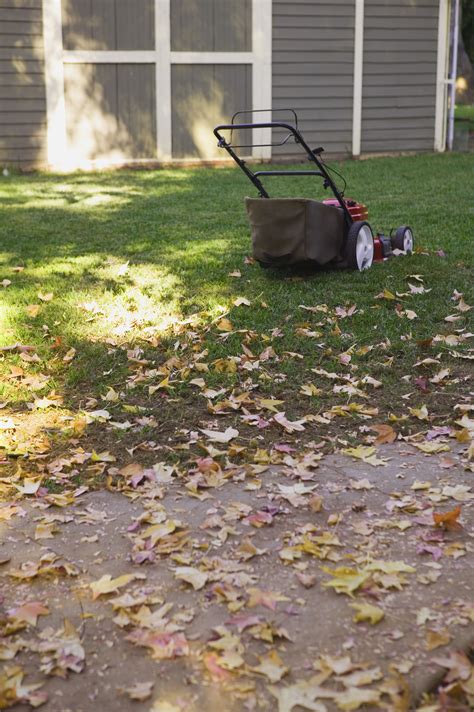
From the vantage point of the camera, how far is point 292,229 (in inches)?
252

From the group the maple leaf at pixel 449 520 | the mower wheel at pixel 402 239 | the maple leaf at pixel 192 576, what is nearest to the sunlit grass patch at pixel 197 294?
the mower wheel at pixel 402 239

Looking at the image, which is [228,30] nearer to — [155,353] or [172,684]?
[155,353]

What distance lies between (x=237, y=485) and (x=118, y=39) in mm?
11308

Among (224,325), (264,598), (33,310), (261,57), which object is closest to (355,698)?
(264,598)

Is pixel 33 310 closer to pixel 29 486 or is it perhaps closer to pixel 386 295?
pixel 386 295

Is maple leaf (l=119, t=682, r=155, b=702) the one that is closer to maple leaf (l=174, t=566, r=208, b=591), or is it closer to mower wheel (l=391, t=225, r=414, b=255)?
maple leaf (l=174, t=566, r=208, b=591)

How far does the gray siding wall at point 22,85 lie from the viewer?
1352 centimetres

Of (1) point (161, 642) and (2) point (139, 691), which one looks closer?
(2) point (139, 691)

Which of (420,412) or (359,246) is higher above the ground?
(359,246)

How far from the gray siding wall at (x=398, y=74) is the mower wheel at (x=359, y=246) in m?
9.17

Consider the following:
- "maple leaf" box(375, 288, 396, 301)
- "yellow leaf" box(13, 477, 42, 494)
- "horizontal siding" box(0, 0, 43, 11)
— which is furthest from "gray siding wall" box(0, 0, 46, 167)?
"yellow leaf" box(13, 477, 42, 494)

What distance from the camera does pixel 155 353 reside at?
223 inches

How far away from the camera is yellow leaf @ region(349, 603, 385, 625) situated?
297cm

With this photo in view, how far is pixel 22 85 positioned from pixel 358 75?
5.26 metres
